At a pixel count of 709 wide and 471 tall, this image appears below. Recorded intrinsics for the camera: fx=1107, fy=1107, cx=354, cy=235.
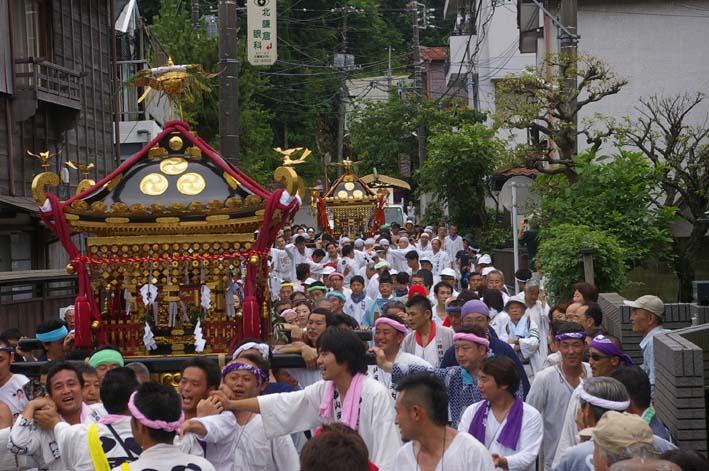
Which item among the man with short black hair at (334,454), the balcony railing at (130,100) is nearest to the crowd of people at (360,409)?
the man with short black hair at (334,454)

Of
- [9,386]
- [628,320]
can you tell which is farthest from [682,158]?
[9,386]

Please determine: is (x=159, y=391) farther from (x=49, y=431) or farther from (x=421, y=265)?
(x=421, y=265)

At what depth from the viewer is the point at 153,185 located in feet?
34.4

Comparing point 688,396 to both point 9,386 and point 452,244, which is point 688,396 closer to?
point 9,386

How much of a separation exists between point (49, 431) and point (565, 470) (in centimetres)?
295

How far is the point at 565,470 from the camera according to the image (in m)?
5.90

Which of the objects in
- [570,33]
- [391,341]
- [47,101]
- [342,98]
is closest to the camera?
[391,341]

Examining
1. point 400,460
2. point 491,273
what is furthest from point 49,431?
point 491,273

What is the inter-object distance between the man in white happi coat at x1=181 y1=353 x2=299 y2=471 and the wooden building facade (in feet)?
47.9

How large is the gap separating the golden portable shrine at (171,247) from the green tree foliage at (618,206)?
23.8ft

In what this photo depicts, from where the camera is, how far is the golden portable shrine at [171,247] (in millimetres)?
10188

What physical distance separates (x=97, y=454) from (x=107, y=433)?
0.16 m

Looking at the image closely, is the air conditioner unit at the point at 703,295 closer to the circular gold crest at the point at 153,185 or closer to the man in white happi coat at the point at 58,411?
the circular gold crest at the point at 153,185

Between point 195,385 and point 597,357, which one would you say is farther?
point 597,357
